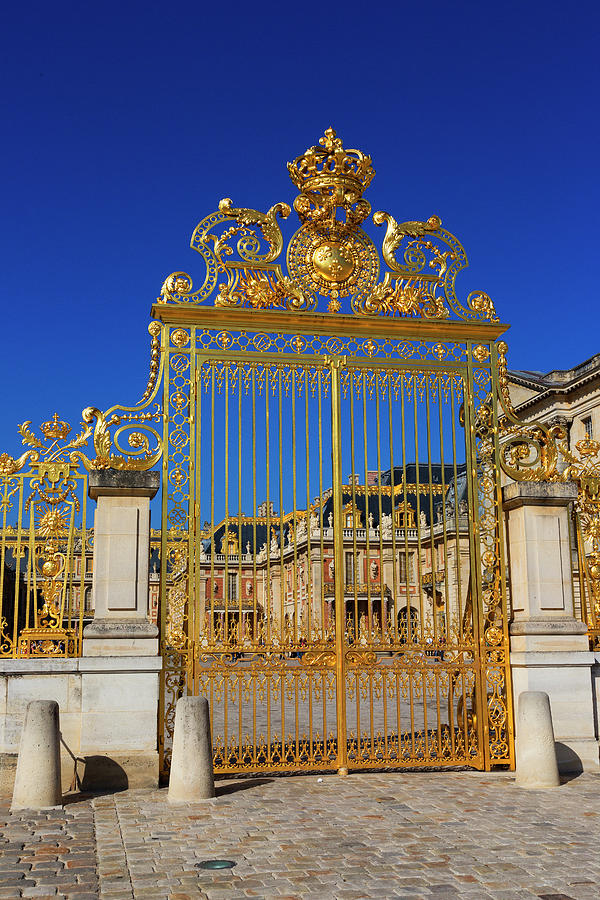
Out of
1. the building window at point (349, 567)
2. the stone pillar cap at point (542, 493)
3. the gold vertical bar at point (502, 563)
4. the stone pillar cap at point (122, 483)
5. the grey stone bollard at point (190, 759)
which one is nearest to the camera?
the grey stone bollard at point (190, 759)

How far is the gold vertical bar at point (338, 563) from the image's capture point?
10438mm

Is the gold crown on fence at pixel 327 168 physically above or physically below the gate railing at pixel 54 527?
above

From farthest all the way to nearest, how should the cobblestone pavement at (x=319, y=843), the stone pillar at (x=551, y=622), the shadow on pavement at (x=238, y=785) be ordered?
the stone pillar at (x=551, y=622) → the shadow on pavement at (x=238, y=785) → the cobblestone pavement at (x=319, y=843)

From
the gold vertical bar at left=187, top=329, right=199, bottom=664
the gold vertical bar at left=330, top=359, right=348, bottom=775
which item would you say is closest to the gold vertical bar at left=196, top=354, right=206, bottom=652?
the gold vertical bar at left=187, top=329, right=199, bottom=664

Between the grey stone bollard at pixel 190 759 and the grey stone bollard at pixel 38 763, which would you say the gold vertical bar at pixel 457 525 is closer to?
the grey stone bollard at pixel 190 759

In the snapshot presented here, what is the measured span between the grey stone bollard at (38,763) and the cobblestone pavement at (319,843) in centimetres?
23

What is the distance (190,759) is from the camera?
8984 millimetres

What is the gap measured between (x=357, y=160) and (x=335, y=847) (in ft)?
26.0

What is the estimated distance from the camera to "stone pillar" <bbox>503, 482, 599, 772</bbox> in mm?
10758

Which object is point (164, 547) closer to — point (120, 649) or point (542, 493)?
point (120, 649)

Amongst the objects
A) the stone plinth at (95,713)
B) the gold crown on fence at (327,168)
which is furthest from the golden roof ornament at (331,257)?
the stone plinth at (95,713)

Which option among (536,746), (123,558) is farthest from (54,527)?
(536,746)

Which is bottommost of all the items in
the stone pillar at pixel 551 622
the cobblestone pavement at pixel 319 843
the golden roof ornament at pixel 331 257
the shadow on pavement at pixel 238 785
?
the cobblestone pavement at pixel 319 843

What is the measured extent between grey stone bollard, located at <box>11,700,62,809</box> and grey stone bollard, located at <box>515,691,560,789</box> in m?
4.60
